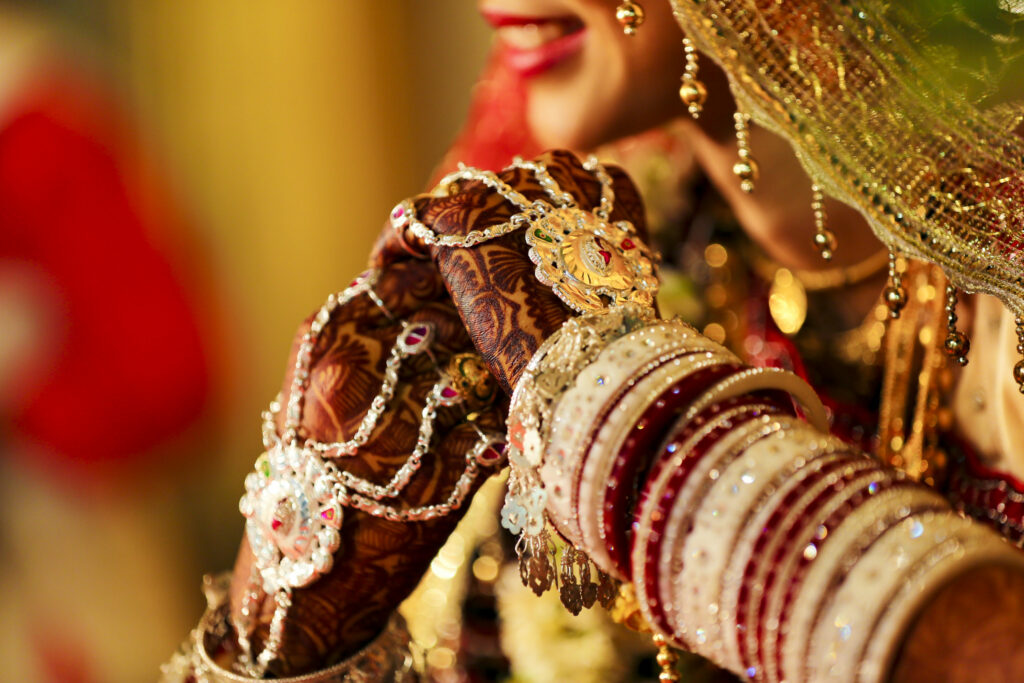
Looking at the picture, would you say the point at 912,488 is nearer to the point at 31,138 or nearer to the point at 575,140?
the point at 575,140

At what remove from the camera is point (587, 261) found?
1.38 feet

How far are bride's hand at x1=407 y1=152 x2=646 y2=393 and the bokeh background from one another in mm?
1106

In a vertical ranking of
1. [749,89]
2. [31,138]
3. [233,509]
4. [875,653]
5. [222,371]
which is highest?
[749,89]

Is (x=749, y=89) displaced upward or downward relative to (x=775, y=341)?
upward

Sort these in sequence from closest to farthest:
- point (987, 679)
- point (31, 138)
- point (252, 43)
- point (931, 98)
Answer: point (987, 679) < point (931, 98) < point (31, 138) < point (252, 43)

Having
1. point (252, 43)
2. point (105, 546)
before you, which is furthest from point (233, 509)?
A: point (252, 43)

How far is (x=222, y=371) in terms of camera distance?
160cm

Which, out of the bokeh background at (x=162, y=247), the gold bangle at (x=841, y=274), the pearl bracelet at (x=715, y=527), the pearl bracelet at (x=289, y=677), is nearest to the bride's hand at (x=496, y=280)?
the pearl bracelet at (x=715, y=527)

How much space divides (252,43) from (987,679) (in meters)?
1.57

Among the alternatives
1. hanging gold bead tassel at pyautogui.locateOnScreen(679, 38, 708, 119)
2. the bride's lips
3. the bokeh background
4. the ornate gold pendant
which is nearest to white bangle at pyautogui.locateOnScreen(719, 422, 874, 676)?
the ornate gold pendant

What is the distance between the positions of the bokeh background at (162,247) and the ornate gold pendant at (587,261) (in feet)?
3.76

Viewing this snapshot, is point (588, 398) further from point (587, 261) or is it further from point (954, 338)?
point (954, 338)

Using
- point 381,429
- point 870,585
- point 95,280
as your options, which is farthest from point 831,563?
point 95,280

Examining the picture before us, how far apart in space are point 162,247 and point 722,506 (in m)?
1.41
